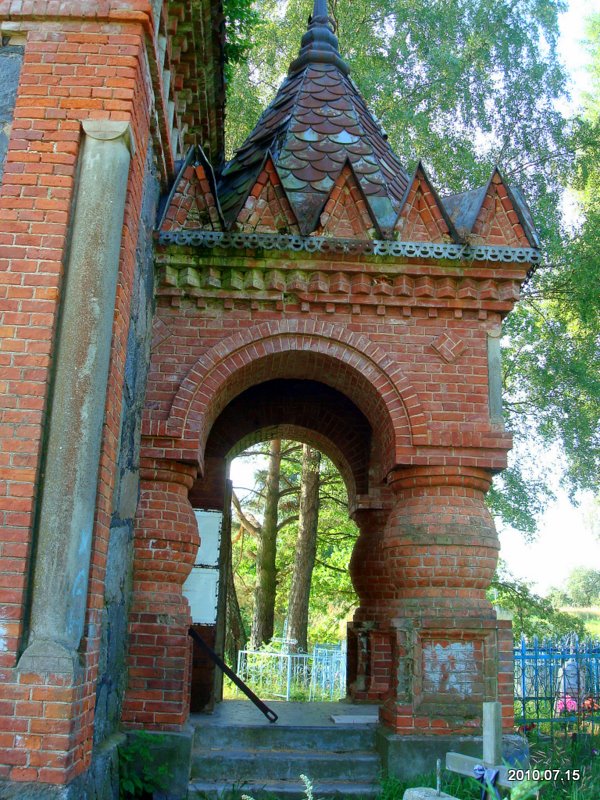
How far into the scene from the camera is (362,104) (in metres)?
8.18

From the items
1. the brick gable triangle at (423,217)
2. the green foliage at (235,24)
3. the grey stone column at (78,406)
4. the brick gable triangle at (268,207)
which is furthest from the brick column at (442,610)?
the green foliage at (235,24)

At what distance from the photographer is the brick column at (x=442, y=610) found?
18.3 feet

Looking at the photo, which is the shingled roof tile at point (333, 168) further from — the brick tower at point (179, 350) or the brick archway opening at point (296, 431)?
the brick archway opening at point (296, 431)

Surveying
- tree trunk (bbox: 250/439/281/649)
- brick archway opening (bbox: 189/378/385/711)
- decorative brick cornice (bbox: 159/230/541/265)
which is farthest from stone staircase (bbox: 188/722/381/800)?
tree trunk (bbox: 250/439/281/649)

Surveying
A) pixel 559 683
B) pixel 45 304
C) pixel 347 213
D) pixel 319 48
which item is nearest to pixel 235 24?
pixel 319 48

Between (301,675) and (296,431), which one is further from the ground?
(296,431)

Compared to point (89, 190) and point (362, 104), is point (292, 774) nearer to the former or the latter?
point (89, 190)

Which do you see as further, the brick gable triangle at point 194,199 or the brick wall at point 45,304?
the brick gable triangle at point 194,199

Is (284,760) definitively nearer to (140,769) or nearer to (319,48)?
(140,769)

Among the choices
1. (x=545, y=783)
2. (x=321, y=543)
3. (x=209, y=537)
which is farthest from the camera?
(x=321, y=543)

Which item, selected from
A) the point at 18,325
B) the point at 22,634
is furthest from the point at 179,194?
the point at 22,634

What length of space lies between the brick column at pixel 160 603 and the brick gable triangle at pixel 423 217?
2574mm

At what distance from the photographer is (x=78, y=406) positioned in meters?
4.21

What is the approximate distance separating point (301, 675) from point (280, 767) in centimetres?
609
